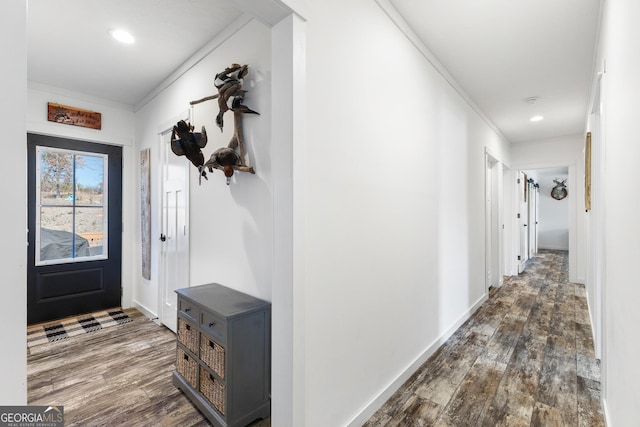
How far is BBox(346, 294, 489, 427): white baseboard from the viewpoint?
5.70ft

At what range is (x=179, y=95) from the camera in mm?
2877

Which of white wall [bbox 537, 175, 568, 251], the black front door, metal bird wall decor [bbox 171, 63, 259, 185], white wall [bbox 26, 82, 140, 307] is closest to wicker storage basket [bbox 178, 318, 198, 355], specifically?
metal bird wall decor [bbox 171, 63, 259, 185]

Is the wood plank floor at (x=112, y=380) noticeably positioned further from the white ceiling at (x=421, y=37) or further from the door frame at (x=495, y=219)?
the door frame at (x=495, y=219)

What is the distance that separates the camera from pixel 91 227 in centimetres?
356

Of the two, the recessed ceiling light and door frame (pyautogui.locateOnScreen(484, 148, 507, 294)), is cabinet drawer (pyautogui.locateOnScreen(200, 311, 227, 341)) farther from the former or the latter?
door frame (pyautogui.locateOnScreen(484, 148, 507, 294))

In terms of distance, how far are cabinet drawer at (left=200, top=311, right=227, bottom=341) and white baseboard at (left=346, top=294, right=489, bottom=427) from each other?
0.86m

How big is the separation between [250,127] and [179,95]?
138cm

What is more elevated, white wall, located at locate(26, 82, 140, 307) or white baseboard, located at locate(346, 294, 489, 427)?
white wall, located at locate(26, 82, 140, 307)

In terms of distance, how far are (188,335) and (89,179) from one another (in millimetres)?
2691

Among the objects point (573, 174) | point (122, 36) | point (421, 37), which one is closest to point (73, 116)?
point (122, 36)

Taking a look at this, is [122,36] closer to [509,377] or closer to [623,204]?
[623,204]

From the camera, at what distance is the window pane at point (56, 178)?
3240mm

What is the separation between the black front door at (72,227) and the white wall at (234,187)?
1.26 m

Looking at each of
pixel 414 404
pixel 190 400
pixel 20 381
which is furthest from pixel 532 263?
pixel 20 381
